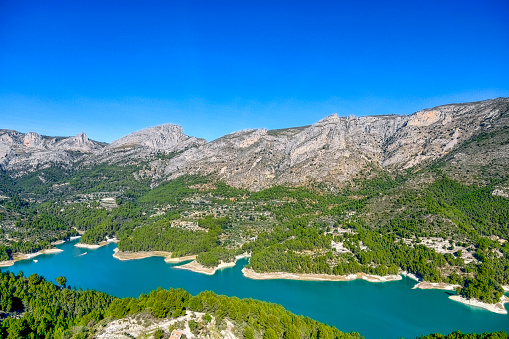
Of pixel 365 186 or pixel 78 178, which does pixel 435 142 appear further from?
pixel 78 178

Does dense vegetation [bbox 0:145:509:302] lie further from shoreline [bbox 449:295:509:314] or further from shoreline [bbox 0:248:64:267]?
shoreline [bbox 0:248:64:267]

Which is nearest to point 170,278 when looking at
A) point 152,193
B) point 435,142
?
point 152,193

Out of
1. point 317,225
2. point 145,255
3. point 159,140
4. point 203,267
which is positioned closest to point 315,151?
point 317,225

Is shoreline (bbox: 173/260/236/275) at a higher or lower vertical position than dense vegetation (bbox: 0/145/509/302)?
lower

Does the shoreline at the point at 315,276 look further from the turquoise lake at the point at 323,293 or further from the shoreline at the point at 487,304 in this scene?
the shoreline at the point at 487,304

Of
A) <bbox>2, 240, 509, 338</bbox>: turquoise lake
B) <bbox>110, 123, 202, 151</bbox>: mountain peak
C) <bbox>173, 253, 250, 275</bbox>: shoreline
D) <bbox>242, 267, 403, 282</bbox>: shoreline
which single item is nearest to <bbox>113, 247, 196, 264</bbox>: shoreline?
<bbox>2, 240, 509, 338</bbox>: turquoise lake
